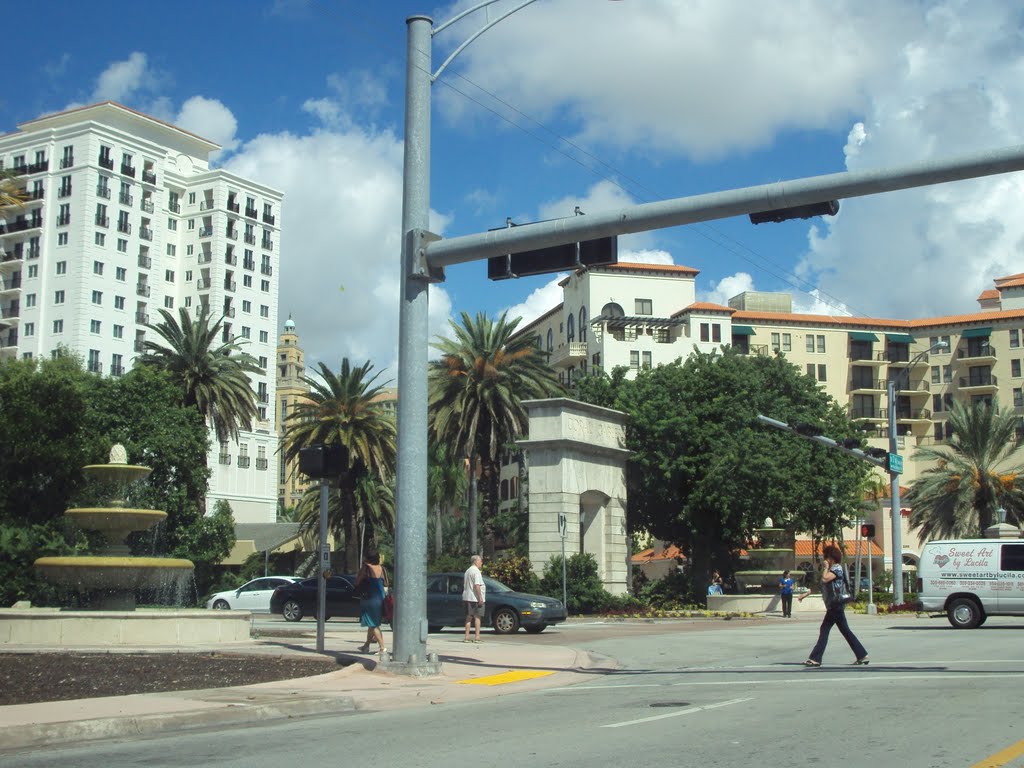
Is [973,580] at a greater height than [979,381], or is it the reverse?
[979,381]

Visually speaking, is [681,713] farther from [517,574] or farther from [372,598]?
[517,574]

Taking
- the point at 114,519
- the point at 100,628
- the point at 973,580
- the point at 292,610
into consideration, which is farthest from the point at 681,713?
the point at 292,610

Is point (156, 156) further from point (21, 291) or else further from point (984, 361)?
→ point (984, 361)

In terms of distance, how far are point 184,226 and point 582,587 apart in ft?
279

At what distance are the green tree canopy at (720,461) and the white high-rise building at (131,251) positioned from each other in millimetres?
57343

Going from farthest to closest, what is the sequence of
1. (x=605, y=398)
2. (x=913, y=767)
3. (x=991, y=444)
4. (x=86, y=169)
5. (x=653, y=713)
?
(x=86, y=169) → (x=991, y=444) → (x=605, y=398) → (x=653, y=713) → (x=913, y=767)

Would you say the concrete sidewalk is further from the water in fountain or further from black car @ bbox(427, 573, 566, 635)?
Answer: black car @ bbox(427, 573, 566, 635)

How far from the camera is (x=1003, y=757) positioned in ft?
26.2

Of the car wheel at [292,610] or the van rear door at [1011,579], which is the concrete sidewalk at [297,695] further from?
the car wheel at [292,610]

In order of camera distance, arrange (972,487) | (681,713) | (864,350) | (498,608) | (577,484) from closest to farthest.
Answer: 1. (681,713)
2. (498,608)
3. (577,484)
4. (972,487)
5. (864,350)

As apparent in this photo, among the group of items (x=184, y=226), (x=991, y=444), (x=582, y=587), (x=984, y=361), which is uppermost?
(x=184, y=226)

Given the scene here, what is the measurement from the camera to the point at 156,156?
105 m

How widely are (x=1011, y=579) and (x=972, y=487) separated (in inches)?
1221

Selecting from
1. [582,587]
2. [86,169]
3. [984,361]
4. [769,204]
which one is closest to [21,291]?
[86,169]
